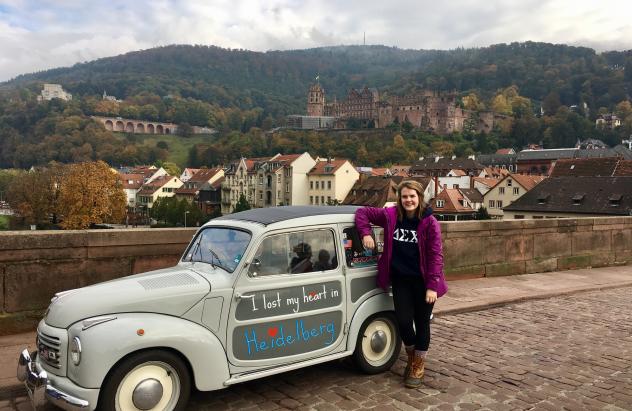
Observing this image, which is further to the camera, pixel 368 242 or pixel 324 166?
pixel 324 166

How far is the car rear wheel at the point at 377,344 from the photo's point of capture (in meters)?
5.43

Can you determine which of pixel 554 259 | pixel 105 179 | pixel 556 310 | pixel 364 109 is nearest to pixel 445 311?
pixel 556 310

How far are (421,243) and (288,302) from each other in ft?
4.68

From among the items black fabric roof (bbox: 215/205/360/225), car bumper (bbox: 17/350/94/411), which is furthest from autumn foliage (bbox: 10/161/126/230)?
car bumper (bbox: 17/350/94/411)

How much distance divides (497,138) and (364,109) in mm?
51951

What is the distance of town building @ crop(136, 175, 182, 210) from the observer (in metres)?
100

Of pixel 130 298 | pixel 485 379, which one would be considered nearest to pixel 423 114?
pixel 485 379

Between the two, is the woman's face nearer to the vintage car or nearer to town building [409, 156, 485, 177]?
the vintage car

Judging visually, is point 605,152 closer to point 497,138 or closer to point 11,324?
point 497,138

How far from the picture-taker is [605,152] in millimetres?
113438

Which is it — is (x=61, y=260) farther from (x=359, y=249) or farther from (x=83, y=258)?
(x=359, y=249)

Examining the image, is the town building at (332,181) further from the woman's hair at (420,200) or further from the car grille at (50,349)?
the car grille at (50,349)

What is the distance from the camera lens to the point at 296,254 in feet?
16.4

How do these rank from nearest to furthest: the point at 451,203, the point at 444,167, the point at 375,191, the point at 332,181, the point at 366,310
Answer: the point at 366,310, the point at 375,191, the point at 451,203, the point at 332,181, the point at 444,167
